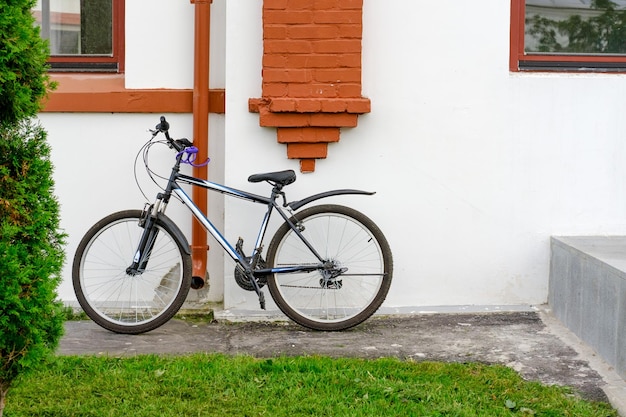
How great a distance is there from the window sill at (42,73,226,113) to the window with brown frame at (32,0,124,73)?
193 millimetres

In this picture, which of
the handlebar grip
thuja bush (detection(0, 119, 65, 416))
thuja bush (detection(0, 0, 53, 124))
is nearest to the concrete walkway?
the handlebar grip

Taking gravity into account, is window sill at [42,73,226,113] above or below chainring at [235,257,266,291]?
above

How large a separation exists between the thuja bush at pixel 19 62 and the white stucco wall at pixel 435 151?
2572 millimetres

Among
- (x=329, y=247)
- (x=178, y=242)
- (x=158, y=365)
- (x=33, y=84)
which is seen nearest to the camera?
(x=33, y=84)

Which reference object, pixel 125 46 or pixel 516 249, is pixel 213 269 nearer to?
pixel 125 46

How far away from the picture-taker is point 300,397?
15.3 ft

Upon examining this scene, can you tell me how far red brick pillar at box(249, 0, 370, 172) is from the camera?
6094 mm

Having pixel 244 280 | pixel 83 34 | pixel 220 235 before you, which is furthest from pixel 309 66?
pixel 83 34

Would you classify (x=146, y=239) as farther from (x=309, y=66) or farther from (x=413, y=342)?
(x=413, y=342)

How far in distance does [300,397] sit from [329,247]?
1.77 metres

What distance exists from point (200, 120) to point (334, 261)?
1.33 m

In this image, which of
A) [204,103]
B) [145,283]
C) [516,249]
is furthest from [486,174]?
[145,283]

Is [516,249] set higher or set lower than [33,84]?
lower

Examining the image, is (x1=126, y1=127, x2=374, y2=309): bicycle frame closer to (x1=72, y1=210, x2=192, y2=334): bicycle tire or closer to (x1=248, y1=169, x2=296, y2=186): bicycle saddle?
(x1=248, y1=169, x2=296, y2=186): bicycle saddle
